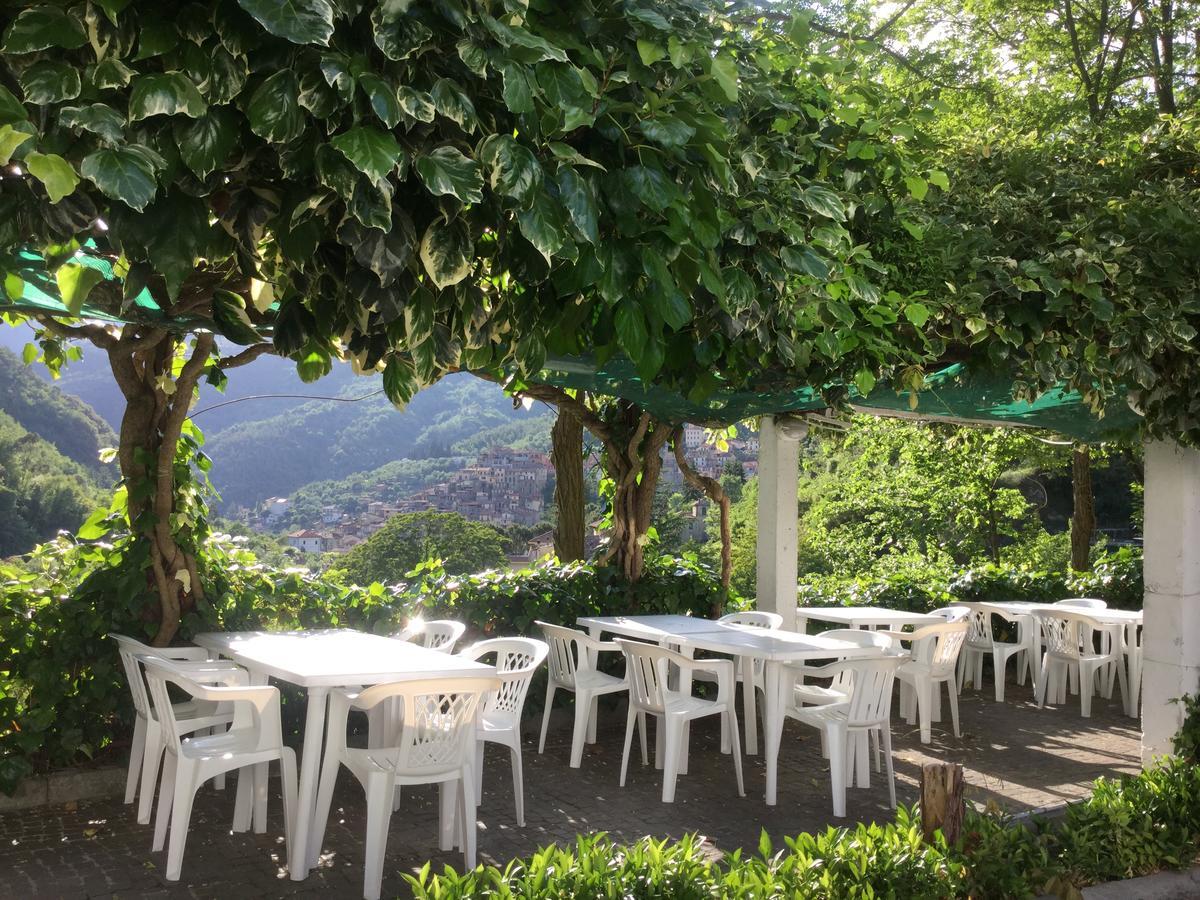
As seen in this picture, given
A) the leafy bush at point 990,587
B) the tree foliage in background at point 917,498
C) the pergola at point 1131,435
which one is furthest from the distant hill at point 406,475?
the pergola at point 1131,435

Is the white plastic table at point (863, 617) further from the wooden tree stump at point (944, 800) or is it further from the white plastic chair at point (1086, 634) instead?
the wooden tree stump at point (944, 800)

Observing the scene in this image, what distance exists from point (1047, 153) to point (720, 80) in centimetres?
366

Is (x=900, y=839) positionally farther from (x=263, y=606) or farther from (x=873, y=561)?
(x=873, y=561)

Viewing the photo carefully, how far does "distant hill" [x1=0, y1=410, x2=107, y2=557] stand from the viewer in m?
18.2

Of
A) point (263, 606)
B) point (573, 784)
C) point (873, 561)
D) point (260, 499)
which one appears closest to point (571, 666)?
point (573, 784)

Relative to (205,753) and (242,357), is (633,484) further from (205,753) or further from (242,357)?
(205,753)

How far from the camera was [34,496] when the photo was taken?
1836 centimetres

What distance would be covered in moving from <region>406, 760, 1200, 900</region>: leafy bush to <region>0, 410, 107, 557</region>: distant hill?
16.9 meters

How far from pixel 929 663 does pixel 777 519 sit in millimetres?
1493

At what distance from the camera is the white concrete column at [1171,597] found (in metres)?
5.77

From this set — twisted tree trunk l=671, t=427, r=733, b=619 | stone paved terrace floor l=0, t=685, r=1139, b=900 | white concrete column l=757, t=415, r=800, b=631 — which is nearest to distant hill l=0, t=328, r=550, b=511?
twisted tree trunk l=671, t=427, r=733, b=619

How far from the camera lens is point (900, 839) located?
11.1ft

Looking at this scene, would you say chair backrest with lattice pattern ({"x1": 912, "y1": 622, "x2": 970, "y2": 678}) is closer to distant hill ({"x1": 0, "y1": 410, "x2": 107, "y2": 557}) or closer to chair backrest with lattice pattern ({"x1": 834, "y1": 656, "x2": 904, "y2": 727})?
chair backrest with lattice pattern ({"x1": 834, "y1": 656, "x2": 904, "y2": 727})

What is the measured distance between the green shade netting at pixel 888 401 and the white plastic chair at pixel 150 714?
1.66 metres
